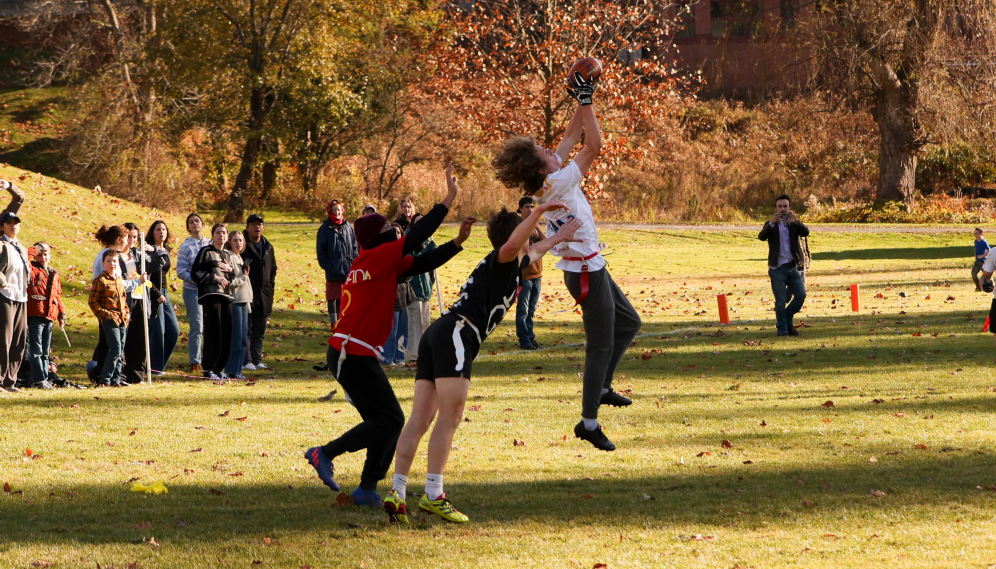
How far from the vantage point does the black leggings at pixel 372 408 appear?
20.8 ft

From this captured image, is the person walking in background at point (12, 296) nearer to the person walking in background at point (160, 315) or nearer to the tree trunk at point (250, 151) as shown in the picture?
the person walking in background at point (160, 315)

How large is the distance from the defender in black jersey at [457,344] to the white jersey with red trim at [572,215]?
66 cm

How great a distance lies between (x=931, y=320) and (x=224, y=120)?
96.2ft

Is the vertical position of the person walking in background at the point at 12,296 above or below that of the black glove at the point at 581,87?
below

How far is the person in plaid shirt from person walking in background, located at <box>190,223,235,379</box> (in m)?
0.89

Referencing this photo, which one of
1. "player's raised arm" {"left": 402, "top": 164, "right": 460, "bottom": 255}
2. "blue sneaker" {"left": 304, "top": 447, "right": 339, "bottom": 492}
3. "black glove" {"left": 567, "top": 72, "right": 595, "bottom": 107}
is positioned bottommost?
"blue sneaker" {"left": 304, "top": 447, "right": 339, "bottom": 492}

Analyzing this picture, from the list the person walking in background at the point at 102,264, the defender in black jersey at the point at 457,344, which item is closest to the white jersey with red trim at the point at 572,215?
the defender in black jersey at the point at 457,344

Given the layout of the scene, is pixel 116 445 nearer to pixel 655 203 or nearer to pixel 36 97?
pixel 655 203

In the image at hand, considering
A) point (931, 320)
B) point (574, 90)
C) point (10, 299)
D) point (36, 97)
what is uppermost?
point (36, 97)

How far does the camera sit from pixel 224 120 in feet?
130

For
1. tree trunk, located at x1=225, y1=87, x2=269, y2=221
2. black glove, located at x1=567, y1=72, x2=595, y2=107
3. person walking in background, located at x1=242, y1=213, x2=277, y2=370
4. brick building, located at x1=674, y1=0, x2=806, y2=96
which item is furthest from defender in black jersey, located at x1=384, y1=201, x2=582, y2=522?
brick building, located at x1=674, y1=0, x2=806, y2=96

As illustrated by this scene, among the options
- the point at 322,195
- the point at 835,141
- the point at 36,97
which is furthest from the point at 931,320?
the point at 36,97

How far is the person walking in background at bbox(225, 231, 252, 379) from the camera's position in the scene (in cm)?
1356

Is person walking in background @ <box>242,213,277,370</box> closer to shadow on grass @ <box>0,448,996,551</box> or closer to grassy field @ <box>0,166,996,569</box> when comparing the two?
grassy field @ <box>0,166,996,569</box>
